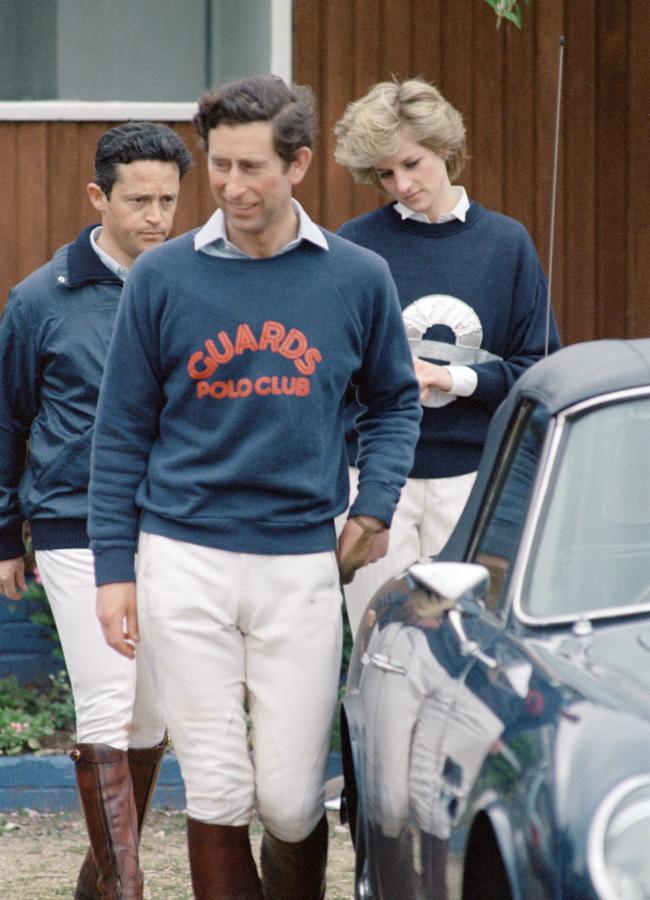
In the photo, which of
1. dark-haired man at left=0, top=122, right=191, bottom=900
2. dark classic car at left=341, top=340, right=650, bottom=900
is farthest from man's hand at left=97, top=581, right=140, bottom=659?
dark-haired man at left=0, top=122, right=191, bottom=900

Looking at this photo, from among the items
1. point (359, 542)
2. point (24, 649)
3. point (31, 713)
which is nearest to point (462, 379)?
point (359, 542)

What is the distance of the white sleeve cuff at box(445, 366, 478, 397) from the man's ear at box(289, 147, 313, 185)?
1.05 m

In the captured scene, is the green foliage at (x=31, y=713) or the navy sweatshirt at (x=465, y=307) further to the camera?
the green foliage at (x=31, y=713)

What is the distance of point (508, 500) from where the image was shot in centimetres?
380

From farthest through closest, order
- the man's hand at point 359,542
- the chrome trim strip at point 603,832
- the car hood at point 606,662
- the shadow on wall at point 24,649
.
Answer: the shadow on wall at point 24,649
the man's hand at point 359,542
the car hood at point 606,662
the chrome trim strip at point 603,832

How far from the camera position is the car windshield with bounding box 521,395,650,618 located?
348cm

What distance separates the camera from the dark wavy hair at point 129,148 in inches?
189

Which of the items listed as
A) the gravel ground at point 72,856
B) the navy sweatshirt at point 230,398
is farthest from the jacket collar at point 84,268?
the gravel ground at point 72,856

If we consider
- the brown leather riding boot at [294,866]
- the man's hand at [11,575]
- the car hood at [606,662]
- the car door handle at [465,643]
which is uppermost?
the car hood at [606,662]

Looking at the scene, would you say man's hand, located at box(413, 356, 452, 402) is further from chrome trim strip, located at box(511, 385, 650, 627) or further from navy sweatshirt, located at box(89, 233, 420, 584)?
chrome trim strip, located at box(511, 385, 650, 627)

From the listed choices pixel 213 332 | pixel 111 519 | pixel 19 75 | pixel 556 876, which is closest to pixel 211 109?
pixel 213 332

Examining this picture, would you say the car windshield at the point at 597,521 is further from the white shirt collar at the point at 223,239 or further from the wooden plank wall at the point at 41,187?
the wooden plank wall at the point at 41,187

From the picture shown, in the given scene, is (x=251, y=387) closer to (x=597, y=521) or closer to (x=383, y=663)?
(x=383, y=663)

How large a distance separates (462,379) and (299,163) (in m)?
1.10
